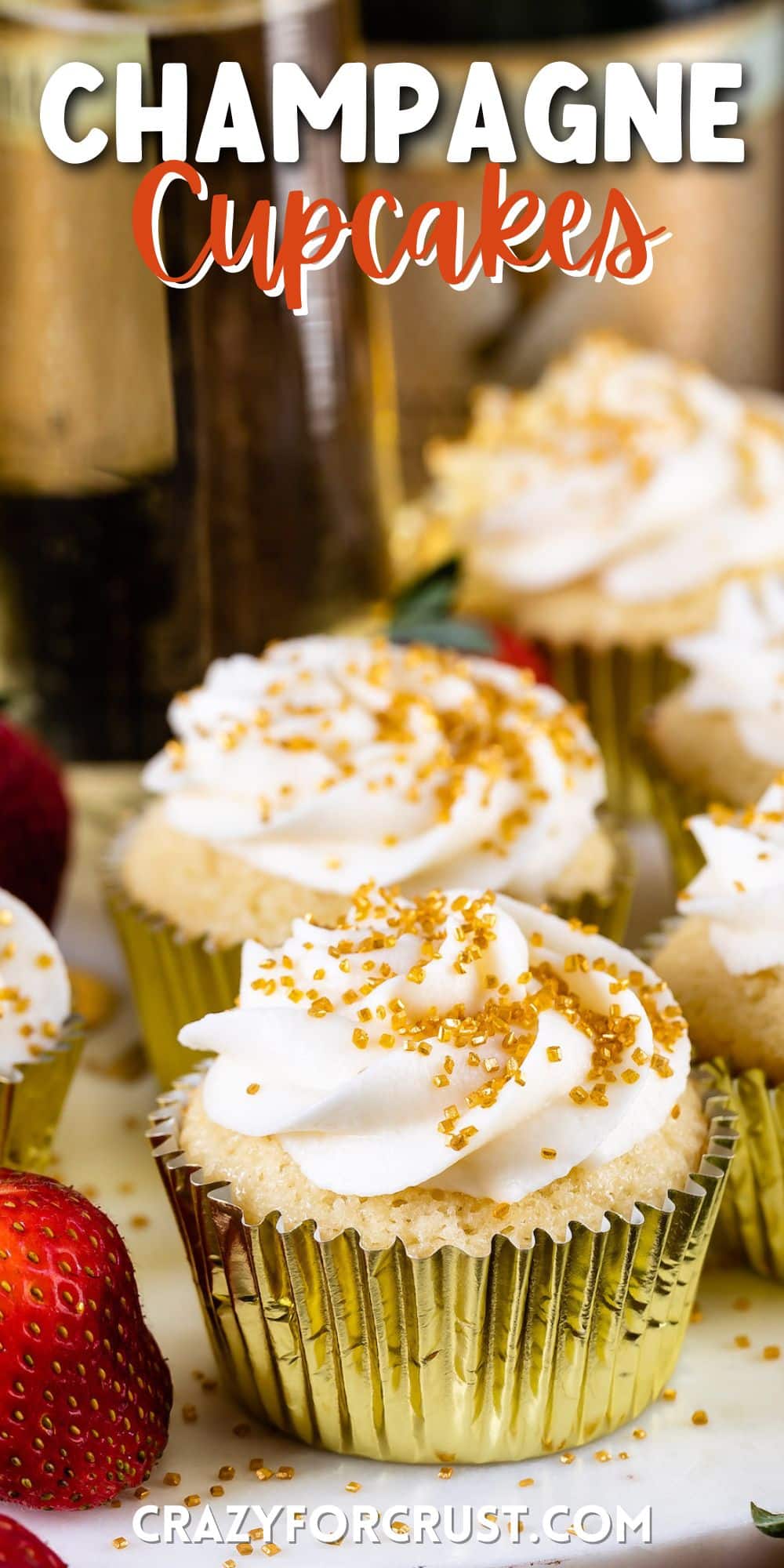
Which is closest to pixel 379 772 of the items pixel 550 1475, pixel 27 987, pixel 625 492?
pixel 27 987

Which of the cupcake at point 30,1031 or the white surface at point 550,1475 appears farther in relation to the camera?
the cupcake at point 30,1031

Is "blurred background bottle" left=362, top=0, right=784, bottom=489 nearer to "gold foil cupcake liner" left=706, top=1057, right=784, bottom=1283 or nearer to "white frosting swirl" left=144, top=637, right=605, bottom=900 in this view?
"white frosting swirl" left=144, top=637, right=605, bottom=900

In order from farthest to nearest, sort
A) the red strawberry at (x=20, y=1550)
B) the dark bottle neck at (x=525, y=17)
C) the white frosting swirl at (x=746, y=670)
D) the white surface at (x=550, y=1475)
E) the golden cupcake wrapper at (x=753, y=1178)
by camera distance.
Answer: the dark bottle neck at (x=525, y=17) → the white frosting swirl at (x=746, y=670) → the golden cupcake wrapper at (x=753, y=1178) → the white surface at (x=550, y=1475) → the red strawberry at (x=20, y=1550)

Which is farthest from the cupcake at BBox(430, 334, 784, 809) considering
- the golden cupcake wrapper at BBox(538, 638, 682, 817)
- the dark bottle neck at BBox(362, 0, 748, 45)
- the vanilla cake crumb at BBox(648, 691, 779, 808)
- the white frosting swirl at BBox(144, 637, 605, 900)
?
the dark bottle neck at BBox(362, 0, 748, 45)

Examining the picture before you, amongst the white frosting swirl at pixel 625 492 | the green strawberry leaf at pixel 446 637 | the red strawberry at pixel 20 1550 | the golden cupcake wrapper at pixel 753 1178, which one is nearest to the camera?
the red strawberry at pixel 20 1550

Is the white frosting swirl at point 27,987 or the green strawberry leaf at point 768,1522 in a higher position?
the white frosting swirl at point 27,987

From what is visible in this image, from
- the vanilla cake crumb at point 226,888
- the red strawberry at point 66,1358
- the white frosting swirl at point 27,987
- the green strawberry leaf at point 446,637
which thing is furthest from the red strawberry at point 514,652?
the red strawberry at point 66,1358

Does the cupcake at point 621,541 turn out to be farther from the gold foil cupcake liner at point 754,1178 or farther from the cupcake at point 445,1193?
the cupcake at point 445,1193
